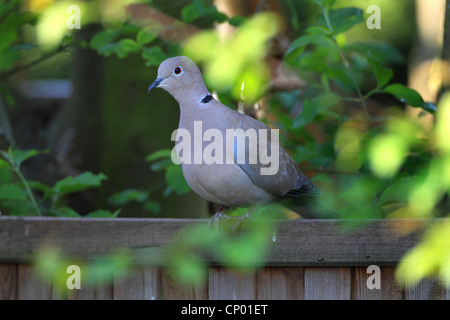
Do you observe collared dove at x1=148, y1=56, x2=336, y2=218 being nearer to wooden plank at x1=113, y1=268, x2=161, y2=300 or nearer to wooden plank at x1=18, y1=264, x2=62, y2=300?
wooden plank at x1=113, y1=268, x2=161, y2=300

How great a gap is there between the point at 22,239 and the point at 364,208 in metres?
1.30

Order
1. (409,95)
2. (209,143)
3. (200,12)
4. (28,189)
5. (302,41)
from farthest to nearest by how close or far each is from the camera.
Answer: (200,12)
(28,189)
(409,95)
(302,41)
(209,143)

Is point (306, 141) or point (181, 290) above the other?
point (306, 141)

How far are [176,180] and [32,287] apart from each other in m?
0.85

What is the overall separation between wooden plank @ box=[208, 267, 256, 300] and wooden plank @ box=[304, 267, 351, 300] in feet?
0.72

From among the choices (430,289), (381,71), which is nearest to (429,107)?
(381,71)

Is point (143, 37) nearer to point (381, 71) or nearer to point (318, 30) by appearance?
point (318, 30)

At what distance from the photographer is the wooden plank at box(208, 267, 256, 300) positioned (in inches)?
91.0

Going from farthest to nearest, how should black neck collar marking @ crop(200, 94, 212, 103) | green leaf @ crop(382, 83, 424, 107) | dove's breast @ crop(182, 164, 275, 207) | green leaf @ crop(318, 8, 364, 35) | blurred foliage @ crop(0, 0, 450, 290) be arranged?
1. green leaf @ crop(318, 8, 364, 35)
2. green leaf @ crop(382, 83, 424, 107)
3. black neck collar marking @ crop(200, 94, 212, 103)
4. dove's breast @ crop(182, 164, 275, 207)
5. blurred foliage @ crop(0, 0, 450, 290)

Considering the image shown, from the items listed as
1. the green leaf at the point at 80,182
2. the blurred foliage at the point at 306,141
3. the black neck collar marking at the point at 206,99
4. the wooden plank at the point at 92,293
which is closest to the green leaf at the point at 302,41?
the blurred foliage at the point at 306,141

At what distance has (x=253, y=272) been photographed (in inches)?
91.4

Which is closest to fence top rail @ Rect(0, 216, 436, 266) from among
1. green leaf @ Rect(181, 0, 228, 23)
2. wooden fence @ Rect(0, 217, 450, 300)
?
wooden fence @ Rect(0, 217, 450, 300)

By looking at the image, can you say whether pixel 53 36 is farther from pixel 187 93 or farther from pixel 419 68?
pixel 419 68

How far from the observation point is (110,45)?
2.91 metres
